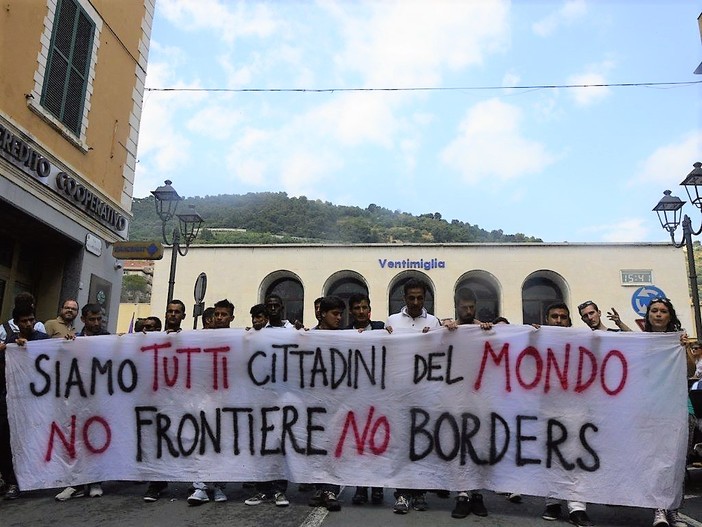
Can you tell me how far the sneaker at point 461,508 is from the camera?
14.7 ft

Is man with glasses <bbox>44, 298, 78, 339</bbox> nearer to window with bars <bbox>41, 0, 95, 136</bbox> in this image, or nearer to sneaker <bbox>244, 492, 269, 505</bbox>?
sneaker <bbox>244, 492, 269, 505</bbox>

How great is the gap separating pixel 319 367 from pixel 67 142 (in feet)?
24.2

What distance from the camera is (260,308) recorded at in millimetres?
6148

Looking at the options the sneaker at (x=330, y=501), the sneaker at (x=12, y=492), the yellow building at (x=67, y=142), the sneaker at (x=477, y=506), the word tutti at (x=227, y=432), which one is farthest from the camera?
the yellow building at (x=67, y=142)

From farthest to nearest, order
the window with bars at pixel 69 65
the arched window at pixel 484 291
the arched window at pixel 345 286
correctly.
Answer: the arched window at pixel 345 286
the arched window at pixel 484 291
the window with bars at pixel 69 65

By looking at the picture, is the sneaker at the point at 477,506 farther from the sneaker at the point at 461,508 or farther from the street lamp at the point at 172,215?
the street lamp at the point at 172,215

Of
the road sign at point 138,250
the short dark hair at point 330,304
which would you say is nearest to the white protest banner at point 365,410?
the short dark hair at point 330,304

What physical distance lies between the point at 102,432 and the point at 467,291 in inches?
140

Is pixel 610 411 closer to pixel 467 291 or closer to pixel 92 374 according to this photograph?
pixel 467 291

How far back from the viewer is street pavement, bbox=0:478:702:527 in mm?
4305

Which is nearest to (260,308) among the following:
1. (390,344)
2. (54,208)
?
(390,344)

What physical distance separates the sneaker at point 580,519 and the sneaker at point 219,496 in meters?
2.79

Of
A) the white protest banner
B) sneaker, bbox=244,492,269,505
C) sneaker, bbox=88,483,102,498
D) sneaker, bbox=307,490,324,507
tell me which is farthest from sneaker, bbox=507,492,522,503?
sneaker, bbox=88,483,102,498

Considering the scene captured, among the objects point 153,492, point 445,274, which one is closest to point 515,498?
point 153,492
